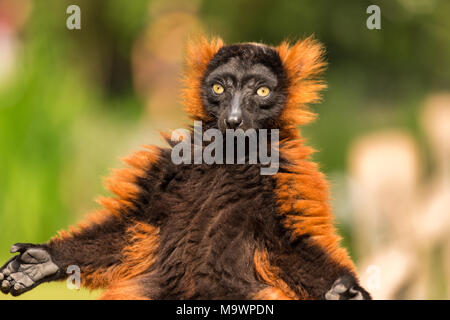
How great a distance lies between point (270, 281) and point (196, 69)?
902mm

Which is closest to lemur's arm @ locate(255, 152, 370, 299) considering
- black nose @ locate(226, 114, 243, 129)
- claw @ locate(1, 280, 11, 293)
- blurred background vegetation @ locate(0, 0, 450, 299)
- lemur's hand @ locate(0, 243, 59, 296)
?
black nose @ locate(226, 114, 243, 129)

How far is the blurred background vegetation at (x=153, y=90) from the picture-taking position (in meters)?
5.14

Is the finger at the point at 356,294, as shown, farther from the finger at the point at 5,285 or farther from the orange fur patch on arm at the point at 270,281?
the finger at the point at 5,285

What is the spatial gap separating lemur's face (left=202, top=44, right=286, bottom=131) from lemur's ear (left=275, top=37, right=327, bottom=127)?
4 centimetres

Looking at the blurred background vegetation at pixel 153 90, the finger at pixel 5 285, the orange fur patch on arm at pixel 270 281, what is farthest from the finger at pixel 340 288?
the blurred background vegetation at pixel 153 90

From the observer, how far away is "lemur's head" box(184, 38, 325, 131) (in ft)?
7.41

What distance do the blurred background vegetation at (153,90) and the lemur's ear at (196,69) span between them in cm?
253

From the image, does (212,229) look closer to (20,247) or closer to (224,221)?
(224,221)

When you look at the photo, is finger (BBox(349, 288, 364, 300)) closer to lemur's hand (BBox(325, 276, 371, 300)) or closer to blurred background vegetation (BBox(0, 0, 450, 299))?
lemur's hand (BBox(325, 276, 371, 300))

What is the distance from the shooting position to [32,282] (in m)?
2.12

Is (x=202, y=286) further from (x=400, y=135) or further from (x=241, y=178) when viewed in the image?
(x=400, y=135)

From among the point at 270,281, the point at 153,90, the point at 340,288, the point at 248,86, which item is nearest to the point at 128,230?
the point at 270,281

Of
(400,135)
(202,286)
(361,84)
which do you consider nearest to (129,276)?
(202,286)

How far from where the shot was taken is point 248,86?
2262 mm
